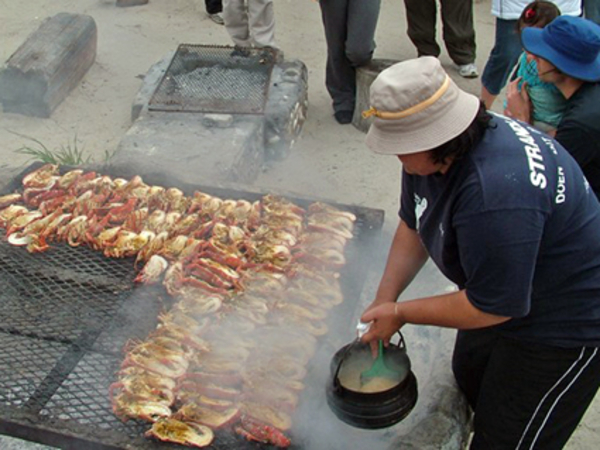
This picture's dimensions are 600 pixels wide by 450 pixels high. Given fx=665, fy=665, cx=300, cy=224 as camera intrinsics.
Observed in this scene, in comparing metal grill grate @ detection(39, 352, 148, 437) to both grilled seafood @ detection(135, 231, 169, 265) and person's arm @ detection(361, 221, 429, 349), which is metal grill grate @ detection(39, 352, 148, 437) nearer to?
grilled seafood @ detection(135, 231, 169, 265)

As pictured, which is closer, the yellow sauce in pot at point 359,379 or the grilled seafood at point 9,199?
the yellow sauce in pot at point 359,379

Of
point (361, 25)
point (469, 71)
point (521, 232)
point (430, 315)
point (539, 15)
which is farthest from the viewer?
point (469, 71)

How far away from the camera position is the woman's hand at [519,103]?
15.8 ft

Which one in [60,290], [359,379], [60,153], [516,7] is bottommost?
[60,153]

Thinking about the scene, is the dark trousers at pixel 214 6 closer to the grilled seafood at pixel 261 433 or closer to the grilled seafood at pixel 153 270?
the grilled seafood at pixel 153 270

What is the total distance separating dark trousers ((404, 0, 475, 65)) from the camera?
8750 millimetres

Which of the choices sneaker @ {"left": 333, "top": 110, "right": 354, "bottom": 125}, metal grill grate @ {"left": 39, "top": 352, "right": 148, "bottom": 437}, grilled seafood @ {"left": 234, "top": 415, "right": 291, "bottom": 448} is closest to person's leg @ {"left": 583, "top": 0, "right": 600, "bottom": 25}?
sneaker @ {"left": 333, "top": 110, "right": 354, "bottom": 125}

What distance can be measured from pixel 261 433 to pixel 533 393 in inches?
52.9

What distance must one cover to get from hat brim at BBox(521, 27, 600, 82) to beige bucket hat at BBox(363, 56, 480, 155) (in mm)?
1987

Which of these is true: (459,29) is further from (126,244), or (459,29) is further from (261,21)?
(126,244)

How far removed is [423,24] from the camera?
29.1 feet

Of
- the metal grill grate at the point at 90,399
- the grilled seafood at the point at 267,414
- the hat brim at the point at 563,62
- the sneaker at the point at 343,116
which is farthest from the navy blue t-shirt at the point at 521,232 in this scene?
the sneaker at the point at 343,116

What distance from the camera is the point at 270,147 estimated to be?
7105 millimetres

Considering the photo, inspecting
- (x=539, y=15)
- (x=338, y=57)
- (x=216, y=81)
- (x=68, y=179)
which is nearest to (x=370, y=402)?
(x=68, y=179)
